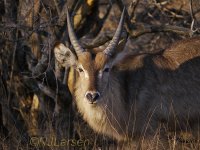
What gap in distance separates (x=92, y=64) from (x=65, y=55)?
56 cm

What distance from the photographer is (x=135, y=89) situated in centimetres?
848

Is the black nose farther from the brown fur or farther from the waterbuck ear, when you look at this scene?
the waterbuck ear

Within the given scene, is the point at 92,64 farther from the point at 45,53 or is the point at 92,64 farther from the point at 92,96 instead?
the point at 45,53

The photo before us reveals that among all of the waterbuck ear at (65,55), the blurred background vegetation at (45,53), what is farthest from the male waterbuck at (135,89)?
the blurred background vegetation at (45,53)

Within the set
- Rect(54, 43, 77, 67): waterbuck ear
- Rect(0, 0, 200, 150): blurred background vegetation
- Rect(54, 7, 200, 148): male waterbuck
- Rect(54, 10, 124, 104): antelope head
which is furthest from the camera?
Rect(0, 0, 200, 150): blurred background vegetation

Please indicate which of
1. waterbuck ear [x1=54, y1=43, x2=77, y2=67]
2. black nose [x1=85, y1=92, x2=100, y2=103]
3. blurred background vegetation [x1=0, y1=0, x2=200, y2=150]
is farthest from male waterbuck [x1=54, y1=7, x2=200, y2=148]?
blurred background vegetation [x1=0, y1=0, x2=200, y2=150]

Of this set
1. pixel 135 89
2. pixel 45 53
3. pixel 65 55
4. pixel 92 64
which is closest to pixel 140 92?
pixel 135 89

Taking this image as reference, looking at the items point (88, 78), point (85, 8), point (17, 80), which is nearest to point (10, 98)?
point (17, 80)

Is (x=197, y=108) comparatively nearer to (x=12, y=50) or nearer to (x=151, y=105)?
(x=151, y=105)

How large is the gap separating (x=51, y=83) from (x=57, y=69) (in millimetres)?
255

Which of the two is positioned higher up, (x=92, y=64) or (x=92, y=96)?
(x=92, y=64)

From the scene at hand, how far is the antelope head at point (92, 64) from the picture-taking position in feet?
26.5

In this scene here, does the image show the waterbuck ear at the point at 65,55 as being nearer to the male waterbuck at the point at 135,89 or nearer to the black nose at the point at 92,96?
the male waterbuck at the point at 135,89

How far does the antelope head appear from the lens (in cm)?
809
